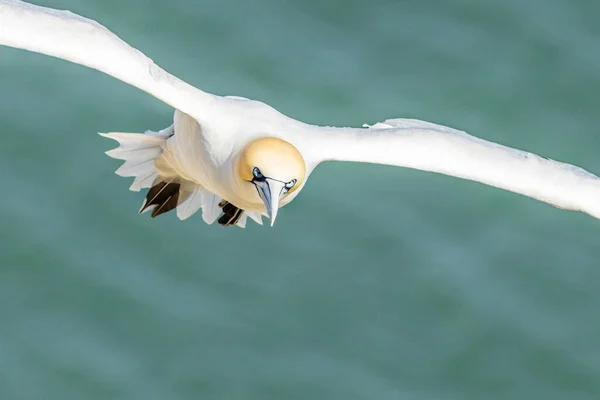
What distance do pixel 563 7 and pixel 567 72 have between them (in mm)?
640

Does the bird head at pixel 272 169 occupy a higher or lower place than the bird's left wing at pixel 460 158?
lower

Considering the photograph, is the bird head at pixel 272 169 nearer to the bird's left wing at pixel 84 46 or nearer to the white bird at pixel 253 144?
the white bird at pixel 253 144

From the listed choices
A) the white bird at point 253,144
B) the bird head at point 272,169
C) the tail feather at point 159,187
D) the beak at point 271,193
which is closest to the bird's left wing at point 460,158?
the white bird at point 253,144

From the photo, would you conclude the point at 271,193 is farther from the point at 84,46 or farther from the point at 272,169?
the point at 84,46

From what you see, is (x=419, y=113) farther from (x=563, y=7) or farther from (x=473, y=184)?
(x=563, y=7)

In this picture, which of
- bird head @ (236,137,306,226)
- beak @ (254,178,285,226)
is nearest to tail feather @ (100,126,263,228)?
bird head @ (236,137,306,226)

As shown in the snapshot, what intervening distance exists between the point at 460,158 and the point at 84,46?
2.46m

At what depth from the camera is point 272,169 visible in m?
11.0

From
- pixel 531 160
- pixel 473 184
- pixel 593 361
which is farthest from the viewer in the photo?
pixel 473 184

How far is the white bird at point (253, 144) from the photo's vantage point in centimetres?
1096

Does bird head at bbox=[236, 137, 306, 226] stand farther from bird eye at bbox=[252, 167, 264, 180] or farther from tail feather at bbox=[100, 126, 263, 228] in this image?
tail feather at bbox=[100, 126, 263, 228]

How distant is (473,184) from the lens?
14000mm

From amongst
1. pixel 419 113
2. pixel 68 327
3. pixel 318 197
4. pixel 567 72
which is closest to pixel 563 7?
pixel 567 72

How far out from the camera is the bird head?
1100 centimetres
